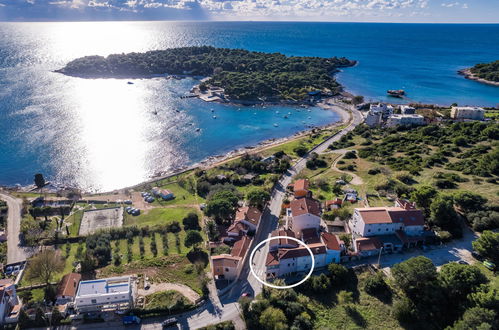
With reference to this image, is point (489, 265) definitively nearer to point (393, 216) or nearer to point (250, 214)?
point (393, 216)

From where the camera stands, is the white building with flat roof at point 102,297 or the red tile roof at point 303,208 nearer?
the white building with flat roof at point 102,297

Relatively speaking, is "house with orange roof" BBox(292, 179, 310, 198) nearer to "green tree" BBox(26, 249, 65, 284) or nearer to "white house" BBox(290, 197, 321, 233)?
"white house" BBox(290, 197, 321, 233)

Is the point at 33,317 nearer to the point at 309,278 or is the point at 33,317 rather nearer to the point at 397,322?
the point at 309,278

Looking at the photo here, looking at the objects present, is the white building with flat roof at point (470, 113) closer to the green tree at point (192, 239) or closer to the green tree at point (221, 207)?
the green tree at point (221, 207)

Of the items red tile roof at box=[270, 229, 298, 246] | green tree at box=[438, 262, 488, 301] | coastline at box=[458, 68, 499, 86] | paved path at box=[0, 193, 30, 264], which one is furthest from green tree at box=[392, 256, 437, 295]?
coastline at box=[458, 68, 499, 86]

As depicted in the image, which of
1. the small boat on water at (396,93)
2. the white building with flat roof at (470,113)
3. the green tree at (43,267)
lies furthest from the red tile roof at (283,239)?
the small boat on water at (396,93)
